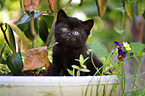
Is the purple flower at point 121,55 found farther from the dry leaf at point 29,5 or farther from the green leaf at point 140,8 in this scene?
the dry leaf at point 29,5

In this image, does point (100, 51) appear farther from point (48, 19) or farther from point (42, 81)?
point (42, 81)

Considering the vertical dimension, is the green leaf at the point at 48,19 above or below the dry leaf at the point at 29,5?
below

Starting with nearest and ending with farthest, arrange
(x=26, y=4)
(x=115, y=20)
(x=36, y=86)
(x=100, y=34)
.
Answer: (x=36, y=86), (x=26, y=4), (x=100, y=34), (x=115, y=20)

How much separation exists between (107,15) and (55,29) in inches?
129

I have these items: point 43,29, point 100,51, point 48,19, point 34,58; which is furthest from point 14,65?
point 100,51

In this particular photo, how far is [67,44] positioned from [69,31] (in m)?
0.11

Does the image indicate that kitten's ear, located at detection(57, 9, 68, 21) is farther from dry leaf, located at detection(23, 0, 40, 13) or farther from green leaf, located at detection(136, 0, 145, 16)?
green leaf, located at detection(136, 0, 145, 16)

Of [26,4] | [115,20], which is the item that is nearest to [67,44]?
[26,4]

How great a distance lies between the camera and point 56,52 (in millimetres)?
1610

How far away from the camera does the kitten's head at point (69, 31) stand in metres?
1.56

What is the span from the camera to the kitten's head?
156cm

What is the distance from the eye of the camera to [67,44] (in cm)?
158

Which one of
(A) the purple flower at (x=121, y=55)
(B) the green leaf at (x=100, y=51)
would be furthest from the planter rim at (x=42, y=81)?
(B) the green leaf at (x=100, y=51)

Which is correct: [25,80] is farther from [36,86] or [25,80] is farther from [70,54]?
[70,54]
